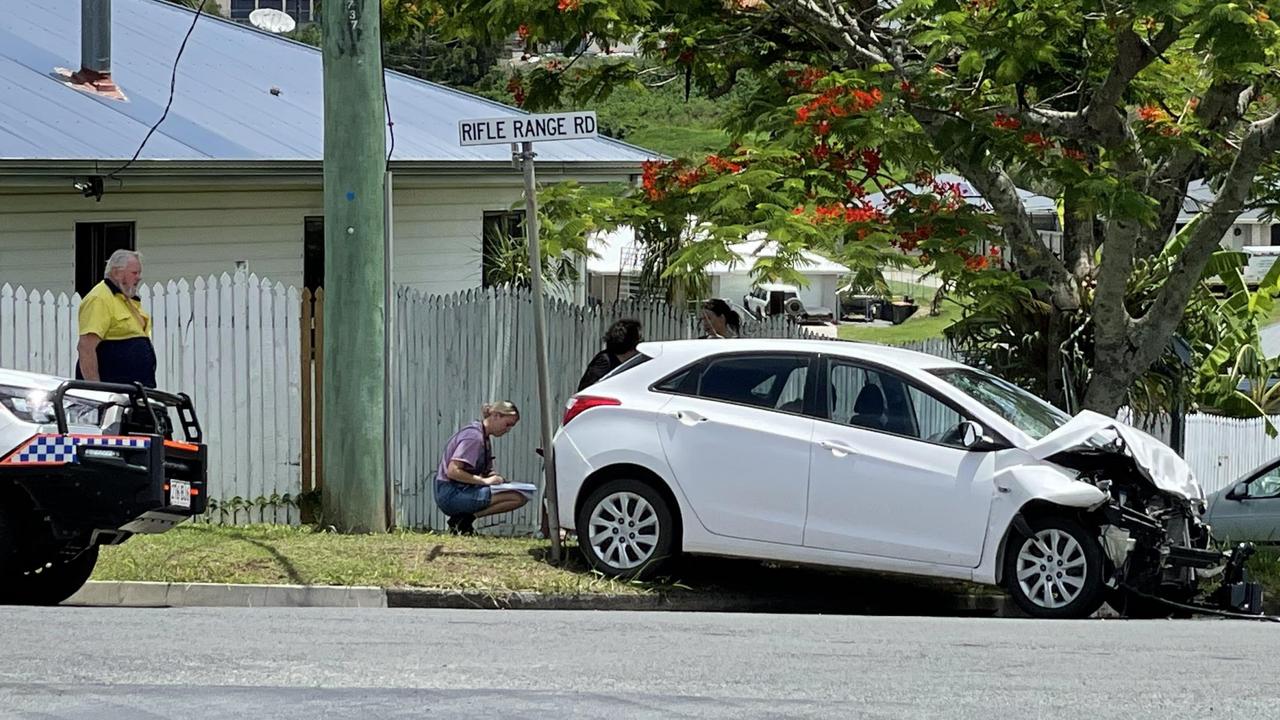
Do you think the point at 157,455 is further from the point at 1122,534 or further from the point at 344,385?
the point at 1122,534

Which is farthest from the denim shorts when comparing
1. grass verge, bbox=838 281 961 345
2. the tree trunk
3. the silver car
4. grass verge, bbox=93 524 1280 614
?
grass verge, bbox=838 281 961 345

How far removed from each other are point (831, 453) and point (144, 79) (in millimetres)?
10427

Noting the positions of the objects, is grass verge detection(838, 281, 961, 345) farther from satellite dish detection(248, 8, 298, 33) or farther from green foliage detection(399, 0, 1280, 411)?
green foliage detection(399, 0, 1280, 411)

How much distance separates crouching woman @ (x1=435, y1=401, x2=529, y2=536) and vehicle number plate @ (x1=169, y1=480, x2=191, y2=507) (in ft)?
10.7

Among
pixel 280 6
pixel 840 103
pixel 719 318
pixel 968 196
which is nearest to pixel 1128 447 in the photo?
pixel 840 103

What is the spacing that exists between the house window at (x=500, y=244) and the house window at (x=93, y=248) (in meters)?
4.84

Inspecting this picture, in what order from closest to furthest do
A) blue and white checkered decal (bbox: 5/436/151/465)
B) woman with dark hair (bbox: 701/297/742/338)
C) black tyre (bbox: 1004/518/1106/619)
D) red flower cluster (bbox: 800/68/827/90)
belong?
blue and white checkered decal (bbox: 5/436/151/465) → black tyre (bbox: 1004/518/1106/619) → woman with dark hair (bbox: 701/297/742/338) → red flower cluster (bbox: 800/68/827/90)

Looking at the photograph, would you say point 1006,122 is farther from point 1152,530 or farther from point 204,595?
point 204,595

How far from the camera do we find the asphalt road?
635cm

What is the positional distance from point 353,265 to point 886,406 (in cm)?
372

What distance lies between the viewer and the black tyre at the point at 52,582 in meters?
9.65

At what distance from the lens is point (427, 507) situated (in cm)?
1419

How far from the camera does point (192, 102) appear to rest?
17547mm

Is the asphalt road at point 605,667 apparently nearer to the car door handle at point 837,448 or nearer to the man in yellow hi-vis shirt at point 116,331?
the car door handle at point 837,448
